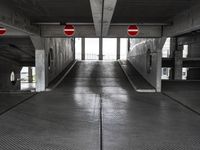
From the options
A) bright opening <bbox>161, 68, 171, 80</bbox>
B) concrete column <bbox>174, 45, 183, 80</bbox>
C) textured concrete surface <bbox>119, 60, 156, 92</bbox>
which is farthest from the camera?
bright opening <bbox>161, 68, 171, 80</bbox>

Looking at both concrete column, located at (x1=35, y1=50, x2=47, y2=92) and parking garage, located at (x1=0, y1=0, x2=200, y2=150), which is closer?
parking garage, located at (x1=0, y1=0, x2=200, y2=150)

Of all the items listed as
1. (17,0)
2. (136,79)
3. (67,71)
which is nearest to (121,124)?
(17,0)

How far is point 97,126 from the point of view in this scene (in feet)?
20.3

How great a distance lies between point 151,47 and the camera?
48.7 feet

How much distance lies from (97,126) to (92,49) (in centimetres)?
3470

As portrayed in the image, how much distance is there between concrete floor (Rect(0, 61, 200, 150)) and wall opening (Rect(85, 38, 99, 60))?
30123 millimetres

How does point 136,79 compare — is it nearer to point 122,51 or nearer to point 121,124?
point 121,124

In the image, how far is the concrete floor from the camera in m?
4.89

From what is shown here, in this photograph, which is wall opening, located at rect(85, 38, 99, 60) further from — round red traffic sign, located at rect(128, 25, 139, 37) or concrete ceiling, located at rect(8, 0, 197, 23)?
concrete ceiling, located at rect(8, 0, 197, 23)

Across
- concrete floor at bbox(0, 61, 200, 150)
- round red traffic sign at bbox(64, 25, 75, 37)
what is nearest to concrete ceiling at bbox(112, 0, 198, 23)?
round red traffic sign at bbox(64, 25, 75, 37)

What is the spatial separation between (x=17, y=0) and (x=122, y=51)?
33.6 meters

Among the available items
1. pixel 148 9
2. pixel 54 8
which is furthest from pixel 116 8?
pixel 54 8

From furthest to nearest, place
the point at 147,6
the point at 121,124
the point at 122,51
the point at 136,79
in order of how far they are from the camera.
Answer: the point at 122,51
the point at 136,79
the point at 147,6
the point at 121,124

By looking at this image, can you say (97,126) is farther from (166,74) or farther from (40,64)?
(166,74)
